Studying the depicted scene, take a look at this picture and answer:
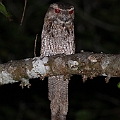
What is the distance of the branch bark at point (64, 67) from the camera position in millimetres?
2854

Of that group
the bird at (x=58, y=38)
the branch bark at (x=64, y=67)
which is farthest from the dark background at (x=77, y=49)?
the branch bark at (x=64, y=67)

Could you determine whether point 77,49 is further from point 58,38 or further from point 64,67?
point 64,67

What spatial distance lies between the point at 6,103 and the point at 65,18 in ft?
9.63

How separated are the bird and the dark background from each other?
2034 mm

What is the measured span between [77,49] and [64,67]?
3544mm

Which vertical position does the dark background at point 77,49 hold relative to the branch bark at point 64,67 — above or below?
above

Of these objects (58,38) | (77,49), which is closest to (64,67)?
(58,38)

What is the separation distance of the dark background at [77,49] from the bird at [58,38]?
2.03 m

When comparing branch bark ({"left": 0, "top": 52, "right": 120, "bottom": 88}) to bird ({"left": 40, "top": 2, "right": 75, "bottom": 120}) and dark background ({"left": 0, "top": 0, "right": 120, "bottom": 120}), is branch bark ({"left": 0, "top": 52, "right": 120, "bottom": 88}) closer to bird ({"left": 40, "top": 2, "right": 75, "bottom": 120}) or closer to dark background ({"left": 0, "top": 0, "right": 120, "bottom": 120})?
bird ({"left": 40, "top": 2, "right": 75, "bottom": 120})

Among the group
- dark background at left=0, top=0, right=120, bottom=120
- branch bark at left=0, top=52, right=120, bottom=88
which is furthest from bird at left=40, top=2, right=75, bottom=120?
dark background at left=0, top=0, right=120, bottom=120

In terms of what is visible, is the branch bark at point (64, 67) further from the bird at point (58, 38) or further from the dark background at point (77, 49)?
the dark background at point (77, 49)

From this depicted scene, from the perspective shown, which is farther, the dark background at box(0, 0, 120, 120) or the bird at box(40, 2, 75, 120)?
the dark background at box(0, 0, 120, 120)

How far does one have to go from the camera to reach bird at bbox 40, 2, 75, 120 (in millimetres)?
4047

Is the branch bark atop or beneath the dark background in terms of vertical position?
Result: beneath
